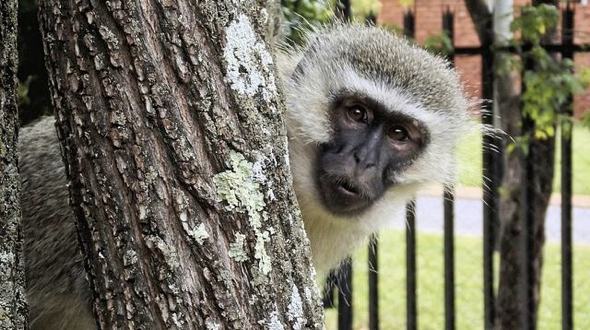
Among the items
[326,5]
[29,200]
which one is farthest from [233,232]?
[326,5]

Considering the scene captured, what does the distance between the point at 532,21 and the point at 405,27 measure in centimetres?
81

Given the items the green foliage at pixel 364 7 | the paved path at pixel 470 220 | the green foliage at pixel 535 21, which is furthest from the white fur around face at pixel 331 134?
the paved path at pixel 470 220

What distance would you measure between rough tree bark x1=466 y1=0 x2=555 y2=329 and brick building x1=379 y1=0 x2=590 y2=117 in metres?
0.21

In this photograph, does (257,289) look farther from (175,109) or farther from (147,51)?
(147,51)

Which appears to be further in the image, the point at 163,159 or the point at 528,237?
the point at 528,237

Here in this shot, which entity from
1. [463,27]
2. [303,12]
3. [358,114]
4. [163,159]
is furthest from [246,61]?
[463,27]

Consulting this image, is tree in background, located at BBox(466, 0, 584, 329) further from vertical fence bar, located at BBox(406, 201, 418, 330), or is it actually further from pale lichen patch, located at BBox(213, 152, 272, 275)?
pale lichen patch, located at BBox(213, 152, 272, 275)

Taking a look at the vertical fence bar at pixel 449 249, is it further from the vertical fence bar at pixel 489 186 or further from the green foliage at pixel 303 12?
the green foliage at pixel 303 12

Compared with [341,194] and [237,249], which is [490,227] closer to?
[341,194]

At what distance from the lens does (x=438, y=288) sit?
7.94m

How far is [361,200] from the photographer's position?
115 inches

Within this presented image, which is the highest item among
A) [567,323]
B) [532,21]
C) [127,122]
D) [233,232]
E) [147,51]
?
[532,21]

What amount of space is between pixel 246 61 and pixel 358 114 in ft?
5.09

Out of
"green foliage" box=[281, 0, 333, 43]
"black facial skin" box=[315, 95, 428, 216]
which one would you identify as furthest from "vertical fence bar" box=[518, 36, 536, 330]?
"black facial skin" box=[315, 95, 428, 216]
